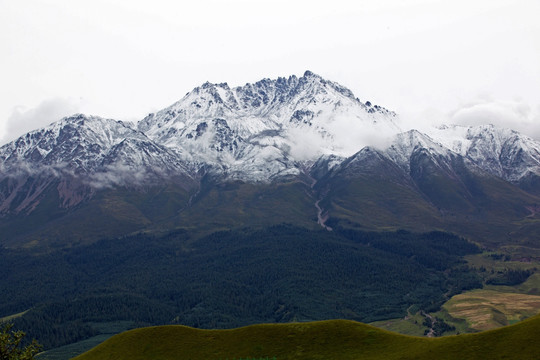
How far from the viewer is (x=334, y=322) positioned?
538ft

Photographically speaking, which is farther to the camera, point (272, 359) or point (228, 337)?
point (228, 337)

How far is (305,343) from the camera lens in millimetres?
154875

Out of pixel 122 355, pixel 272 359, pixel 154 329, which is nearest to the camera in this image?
pixel 272 359

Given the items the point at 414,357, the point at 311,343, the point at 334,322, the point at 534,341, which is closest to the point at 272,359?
the point at 311,343

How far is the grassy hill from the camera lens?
134500mm

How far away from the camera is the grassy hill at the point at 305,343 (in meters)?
134

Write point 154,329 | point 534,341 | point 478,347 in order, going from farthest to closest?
point 154,329 < point 478,347 < point 534,341

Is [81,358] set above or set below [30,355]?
below

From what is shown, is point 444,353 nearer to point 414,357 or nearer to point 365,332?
point 414,357

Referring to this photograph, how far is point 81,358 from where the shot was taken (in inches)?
6521

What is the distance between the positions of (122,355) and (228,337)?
32955 mm

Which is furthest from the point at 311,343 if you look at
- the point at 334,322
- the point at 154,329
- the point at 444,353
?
the point at 154,329

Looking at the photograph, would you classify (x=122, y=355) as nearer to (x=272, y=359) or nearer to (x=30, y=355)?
(x=30, y=355)

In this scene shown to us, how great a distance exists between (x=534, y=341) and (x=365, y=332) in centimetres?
4966
